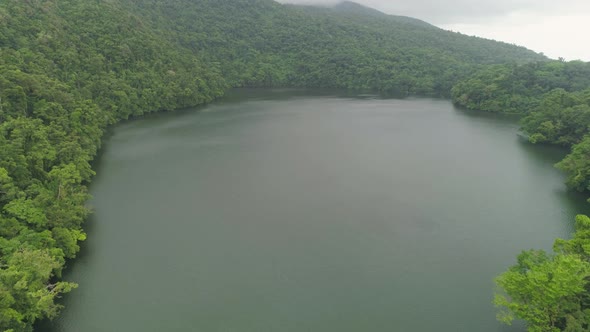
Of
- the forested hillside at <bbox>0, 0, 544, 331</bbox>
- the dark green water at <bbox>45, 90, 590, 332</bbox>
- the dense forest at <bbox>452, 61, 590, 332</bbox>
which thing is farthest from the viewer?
the forested hillside at <bbox>0, 0, 544, 331</bbox>

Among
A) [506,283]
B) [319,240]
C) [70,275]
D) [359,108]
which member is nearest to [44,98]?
[70,275]

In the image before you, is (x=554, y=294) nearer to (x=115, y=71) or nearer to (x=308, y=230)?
(x=308, y=230)

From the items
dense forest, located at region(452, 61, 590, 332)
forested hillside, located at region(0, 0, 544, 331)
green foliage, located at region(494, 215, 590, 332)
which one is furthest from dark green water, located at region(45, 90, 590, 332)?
forested hillside, located at region(0, 0, 544, 331)

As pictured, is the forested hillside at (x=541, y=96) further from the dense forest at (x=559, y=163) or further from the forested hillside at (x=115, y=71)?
the forested hillside at (x=115, y=71)

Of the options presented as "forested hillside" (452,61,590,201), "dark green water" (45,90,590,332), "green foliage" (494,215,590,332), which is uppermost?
"forested hillside" (452,61,590,201)

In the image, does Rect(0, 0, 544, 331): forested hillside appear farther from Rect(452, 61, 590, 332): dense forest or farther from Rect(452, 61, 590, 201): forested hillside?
Rect(452, 61, 590, 332): dense forest

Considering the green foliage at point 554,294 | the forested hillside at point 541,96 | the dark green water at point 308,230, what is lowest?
the dark green water at point 308,230

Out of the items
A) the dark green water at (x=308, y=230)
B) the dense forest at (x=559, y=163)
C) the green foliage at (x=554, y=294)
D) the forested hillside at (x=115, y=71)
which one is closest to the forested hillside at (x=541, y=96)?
the dense forest at (x=559, y=163)
